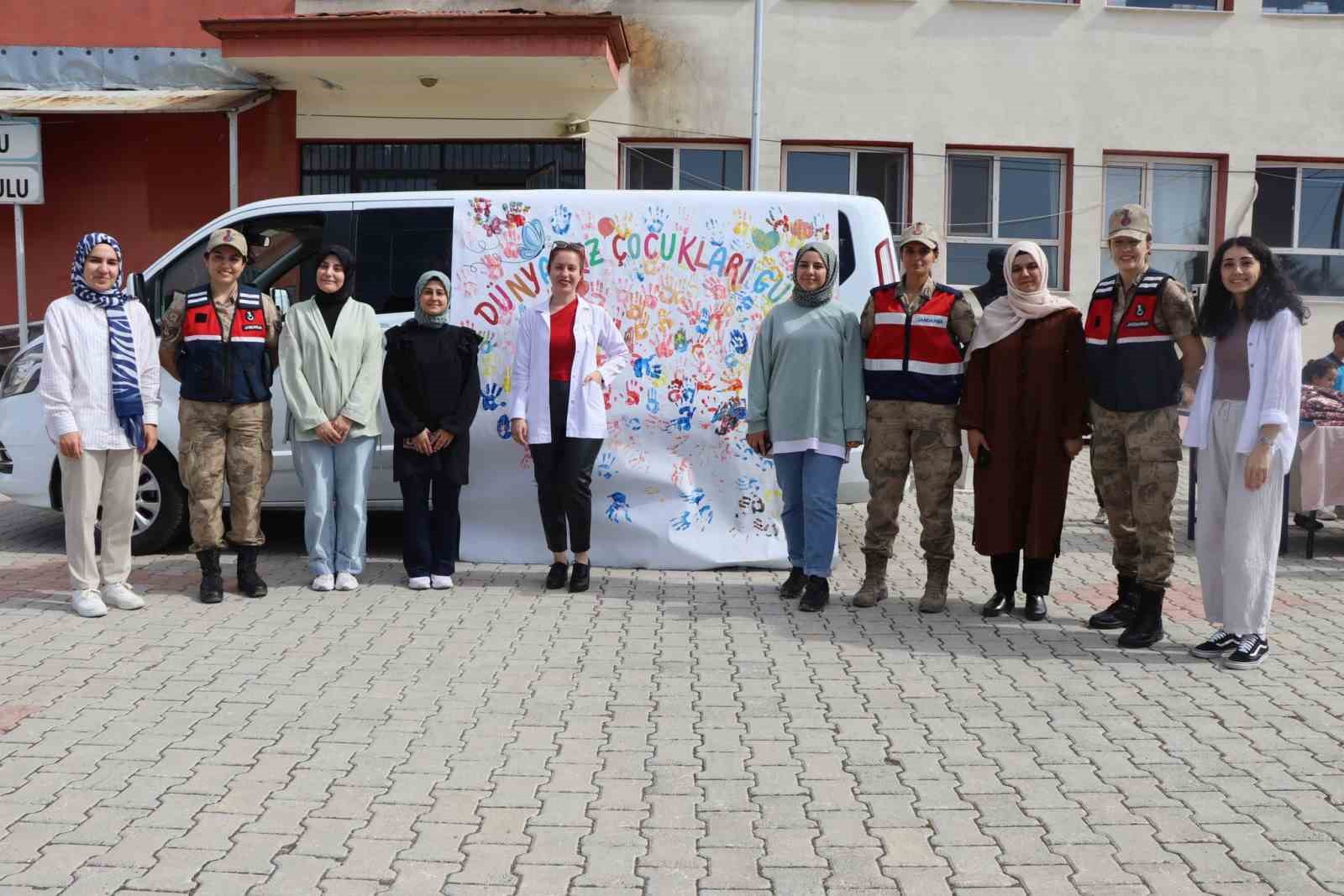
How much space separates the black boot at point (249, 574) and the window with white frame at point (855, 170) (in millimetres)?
10193

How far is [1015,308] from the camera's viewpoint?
6707 millimetres

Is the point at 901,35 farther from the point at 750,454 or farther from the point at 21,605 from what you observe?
the point at 21,605

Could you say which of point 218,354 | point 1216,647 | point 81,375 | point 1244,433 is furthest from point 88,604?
point 1244,433

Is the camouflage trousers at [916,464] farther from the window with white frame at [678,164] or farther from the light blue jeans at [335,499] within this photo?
the window with white frame at [678,164]

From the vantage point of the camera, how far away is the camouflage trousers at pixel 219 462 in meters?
7.11

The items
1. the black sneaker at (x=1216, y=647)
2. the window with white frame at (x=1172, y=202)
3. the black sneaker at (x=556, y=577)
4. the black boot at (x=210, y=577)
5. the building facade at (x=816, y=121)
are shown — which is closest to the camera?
the black sneaker at (x=1216, y=647)

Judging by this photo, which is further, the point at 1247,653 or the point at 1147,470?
the point at 1147,470

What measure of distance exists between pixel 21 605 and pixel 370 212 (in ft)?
Result: 9.80

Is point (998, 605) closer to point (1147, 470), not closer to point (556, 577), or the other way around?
point (1147, 470)

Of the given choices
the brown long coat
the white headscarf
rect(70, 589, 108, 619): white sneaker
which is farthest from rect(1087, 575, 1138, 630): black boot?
rect(70, 589, 108, 619): white sneaker

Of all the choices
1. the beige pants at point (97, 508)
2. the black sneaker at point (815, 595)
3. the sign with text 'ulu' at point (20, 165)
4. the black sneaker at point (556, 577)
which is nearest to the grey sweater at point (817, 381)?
the black sneaker at point (815, 595)

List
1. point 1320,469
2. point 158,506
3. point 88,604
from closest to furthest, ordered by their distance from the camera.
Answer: point 88,604 < point 158,506 < point 1320,469

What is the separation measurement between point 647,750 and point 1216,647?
9.55ft

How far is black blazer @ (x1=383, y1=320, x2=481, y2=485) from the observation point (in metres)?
7.40
